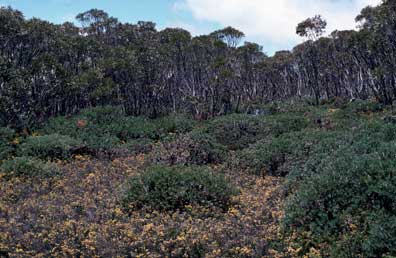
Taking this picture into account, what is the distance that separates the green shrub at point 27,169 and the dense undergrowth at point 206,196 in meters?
0.03

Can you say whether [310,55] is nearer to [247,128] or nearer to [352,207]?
[247,128]

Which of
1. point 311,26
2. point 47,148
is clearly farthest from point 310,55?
point 47,148

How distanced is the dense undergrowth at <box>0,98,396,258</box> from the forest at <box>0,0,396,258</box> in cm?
3

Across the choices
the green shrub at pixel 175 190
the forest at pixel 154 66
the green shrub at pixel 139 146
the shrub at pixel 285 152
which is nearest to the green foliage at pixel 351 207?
the green shrub at pixel 175 190

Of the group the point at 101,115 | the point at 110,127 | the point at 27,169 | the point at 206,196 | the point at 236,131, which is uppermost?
the point at 101,115

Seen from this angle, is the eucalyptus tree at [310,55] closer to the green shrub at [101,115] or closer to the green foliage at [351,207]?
the green shrub at [101,115]

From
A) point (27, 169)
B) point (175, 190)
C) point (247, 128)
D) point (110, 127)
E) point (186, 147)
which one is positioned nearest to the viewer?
point (175, 190)

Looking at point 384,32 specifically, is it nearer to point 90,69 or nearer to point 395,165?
point 90,69

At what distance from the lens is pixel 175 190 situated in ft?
26.1

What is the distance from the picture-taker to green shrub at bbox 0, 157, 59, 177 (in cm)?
1048

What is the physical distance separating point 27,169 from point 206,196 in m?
4.39

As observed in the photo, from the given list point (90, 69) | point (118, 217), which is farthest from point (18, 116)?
point (118, 217)

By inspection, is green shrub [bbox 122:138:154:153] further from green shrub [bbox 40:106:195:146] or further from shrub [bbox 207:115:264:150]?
shrub [bbox 207:115:264:150]

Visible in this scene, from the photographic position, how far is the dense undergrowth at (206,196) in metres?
5.90
